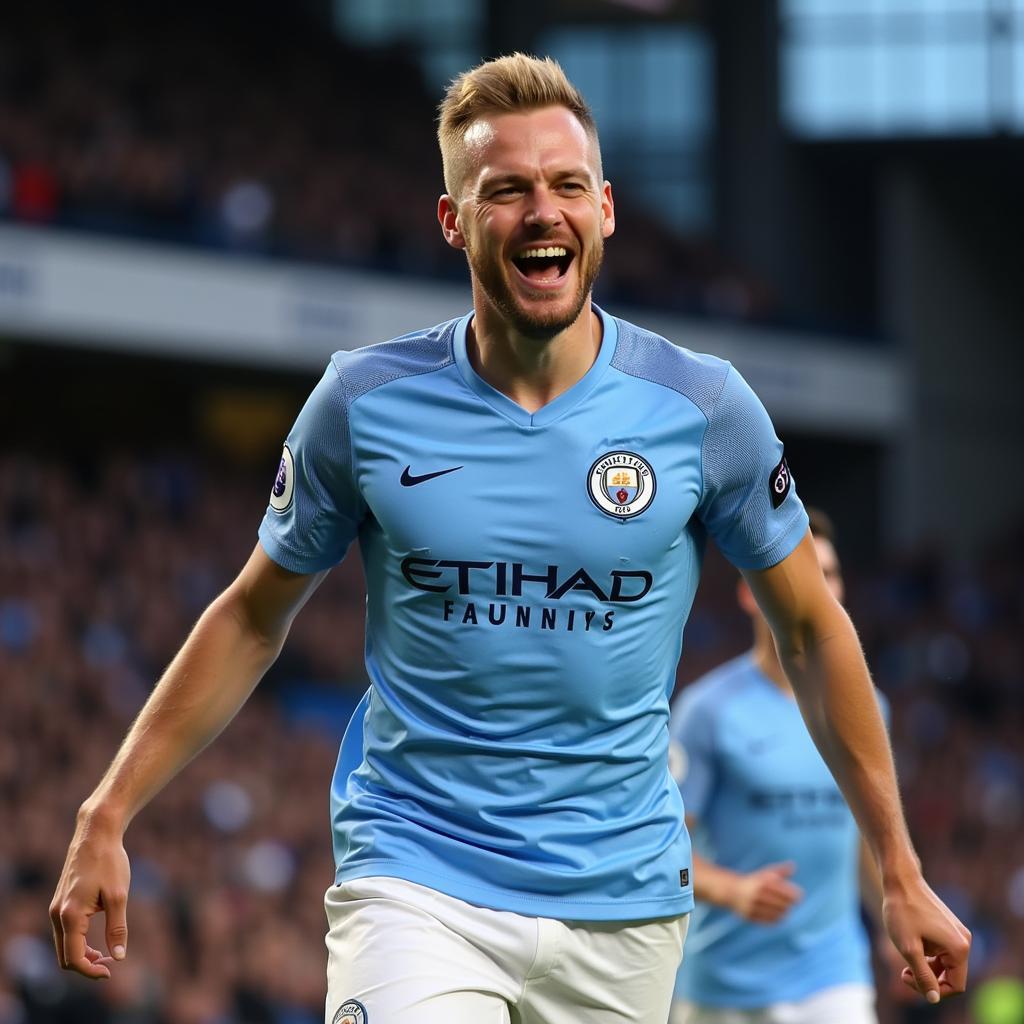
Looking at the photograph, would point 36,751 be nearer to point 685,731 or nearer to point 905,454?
point 685,731

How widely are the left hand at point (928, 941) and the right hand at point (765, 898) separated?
2137 millimetres

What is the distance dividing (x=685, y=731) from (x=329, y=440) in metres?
2.86

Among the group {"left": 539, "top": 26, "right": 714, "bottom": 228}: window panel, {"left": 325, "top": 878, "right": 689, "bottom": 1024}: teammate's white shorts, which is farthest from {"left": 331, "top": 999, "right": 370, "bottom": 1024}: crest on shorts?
{"left": 539, "top": 26, "right": 714, "bottom": 228}: window panel

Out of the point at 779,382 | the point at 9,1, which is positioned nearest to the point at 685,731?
the point at 9,1

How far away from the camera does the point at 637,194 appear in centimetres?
2791

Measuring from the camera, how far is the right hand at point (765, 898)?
5.21 m

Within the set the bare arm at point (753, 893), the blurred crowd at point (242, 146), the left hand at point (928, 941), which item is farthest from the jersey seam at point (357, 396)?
the blurred crowd at point (242, 146)

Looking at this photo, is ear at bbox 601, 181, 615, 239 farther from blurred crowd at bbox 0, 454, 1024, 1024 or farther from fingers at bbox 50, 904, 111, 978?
blurred crowd at bbox 0, 454, 1024, 1024

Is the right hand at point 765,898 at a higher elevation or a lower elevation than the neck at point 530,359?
lower

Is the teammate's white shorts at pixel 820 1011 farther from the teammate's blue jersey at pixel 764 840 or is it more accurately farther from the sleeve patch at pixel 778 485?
the sleeve patch at pixel 778 485

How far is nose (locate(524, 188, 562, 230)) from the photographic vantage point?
10.0 ft

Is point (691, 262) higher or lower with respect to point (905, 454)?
higher

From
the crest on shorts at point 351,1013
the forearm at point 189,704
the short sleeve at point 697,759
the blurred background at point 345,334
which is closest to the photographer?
the crest on shorts at point 351,1013

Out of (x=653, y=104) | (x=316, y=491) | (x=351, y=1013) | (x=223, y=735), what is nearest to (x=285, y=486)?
(x=316, y=491)
